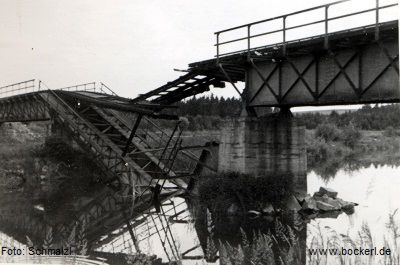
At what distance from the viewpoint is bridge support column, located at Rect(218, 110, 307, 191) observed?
16.1 m

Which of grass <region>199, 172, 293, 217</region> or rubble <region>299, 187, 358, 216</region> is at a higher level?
grass <region>199, 172, 293, 217</region>

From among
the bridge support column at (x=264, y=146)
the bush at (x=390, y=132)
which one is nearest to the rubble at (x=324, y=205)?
the bridge support column at (x=264, y=146)

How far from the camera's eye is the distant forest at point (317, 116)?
115 feet

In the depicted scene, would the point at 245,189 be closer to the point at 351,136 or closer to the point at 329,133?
the point at 329,133

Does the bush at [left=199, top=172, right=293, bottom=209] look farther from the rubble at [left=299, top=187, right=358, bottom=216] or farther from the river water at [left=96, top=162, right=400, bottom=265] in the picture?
the river water at [left=96, top=162, right=400, bottom=265]

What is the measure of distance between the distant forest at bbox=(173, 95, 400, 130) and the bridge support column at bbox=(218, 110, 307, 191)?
0.70 metres

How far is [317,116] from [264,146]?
4078cm

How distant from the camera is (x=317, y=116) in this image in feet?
179

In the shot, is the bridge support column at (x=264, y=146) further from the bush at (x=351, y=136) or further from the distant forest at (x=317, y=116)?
the bush at (x=351, y=136)

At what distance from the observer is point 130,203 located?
17.2m

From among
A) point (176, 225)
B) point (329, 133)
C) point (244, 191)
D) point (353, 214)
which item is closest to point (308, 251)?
point (176, 225)

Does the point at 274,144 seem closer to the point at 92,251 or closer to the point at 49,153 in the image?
the point at 92,251

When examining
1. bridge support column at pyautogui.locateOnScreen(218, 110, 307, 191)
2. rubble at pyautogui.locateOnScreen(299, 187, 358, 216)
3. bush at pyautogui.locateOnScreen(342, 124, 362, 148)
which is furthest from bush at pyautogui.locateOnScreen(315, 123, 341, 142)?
rubble at pyautogui.locateOnScreen(299, 187, 358, 216)

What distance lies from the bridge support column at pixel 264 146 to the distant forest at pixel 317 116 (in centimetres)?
70
